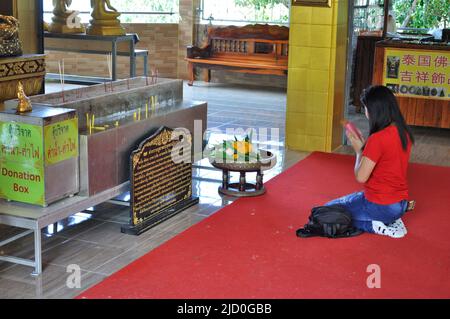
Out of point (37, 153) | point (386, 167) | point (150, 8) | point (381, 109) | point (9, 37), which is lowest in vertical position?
point (386, 167)

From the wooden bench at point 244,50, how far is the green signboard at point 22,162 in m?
6.98

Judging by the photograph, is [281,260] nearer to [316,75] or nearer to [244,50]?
[316,75]

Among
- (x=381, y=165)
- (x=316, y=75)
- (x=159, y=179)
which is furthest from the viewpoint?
(x=316, y=75)

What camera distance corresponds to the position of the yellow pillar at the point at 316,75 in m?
7.25

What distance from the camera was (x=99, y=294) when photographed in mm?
3928

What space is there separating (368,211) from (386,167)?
1.07 feet

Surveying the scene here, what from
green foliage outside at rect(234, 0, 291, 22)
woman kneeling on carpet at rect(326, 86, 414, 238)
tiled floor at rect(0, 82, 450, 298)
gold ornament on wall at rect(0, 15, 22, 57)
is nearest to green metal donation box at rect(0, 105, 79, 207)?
tiled floor at rect(0, 82, 450, 298)

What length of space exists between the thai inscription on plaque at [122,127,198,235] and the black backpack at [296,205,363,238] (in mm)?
998

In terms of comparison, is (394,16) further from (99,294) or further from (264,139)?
(99,294)

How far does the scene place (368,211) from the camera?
16.0ft

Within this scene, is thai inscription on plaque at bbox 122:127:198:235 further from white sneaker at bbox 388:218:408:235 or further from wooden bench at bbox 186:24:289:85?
wooden bench at bbox 186:24:289:85

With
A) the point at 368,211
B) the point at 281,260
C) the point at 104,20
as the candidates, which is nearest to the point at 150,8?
the point at 104,20

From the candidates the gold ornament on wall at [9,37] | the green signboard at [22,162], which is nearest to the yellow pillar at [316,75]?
the gold ornament on wall at [9,37]

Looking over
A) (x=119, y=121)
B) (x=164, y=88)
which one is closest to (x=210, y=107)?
(x=164, y=88)
